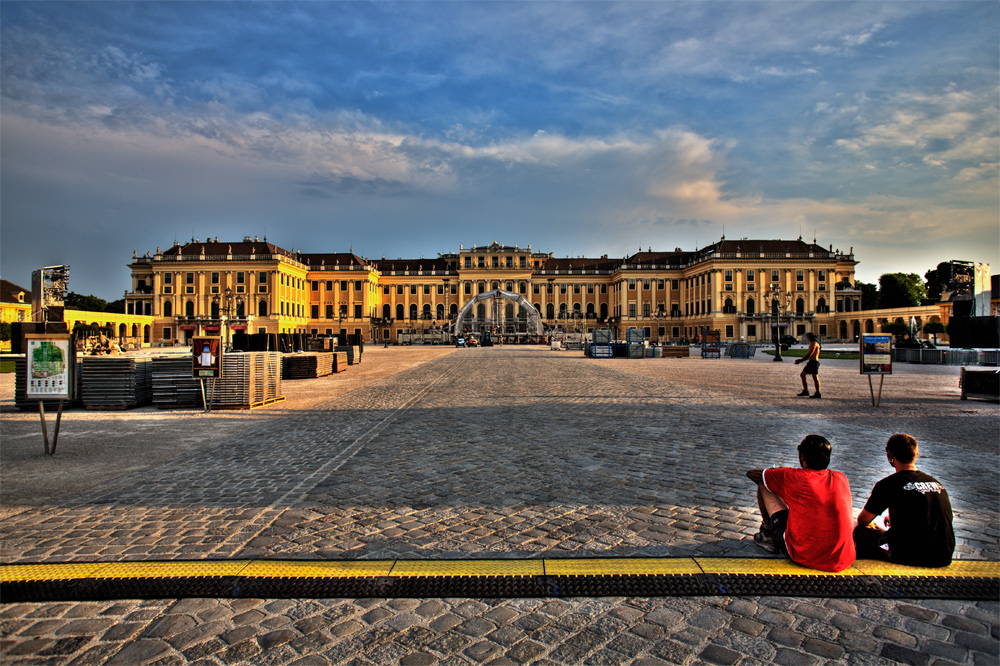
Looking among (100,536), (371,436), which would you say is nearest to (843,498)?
(100,536)

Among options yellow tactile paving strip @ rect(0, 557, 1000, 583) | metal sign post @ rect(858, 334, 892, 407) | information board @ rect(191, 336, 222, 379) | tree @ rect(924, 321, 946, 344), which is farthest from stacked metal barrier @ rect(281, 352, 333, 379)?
tree @ rect(924, 321, 946, 344)

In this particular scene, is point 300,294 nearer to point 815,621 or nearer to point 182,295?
point 182,295

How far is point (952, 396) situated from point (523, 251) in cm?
9094

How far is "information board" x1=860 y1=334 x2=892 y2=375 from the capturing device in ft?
43.7

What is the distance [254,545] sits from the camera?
14.6ft

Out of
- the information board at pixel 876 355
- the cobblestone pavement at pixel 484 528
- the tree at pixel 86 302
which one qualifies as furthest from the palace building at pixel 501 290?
the cobblestone pavement at pixel 484 528

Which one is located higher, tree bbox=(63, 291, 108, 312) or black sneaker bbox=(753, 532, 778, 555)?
tree bbox=(63, 291, 108, 312)

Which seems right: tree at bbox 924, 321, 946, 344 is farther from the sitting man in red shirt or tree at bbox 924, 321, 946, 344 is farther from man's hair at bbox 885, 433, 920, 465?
the sitting man in red shirt

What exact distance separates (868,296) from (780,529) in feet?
398

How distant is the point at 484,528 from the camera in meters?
4.76

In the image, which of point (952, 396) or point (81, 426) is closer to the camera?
point (81, 426)

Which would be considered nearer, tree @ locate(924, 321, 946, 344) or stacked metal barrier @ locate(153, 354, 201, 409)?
stacked metal barrier @ locate(153, 354, 201, 409)

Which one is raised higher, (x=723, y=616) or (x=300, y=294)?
(x=300, y=294)

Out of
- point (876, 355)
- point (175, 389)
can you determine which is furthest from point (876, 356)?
point (175, 389)
